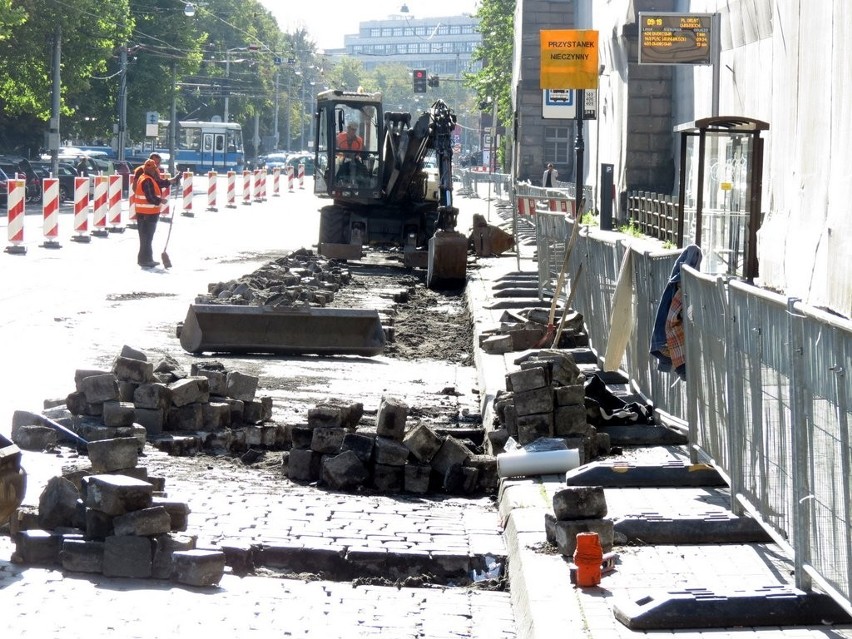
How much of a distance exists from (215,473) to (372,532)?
1685mm

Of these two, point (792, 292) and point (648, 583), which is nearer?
point (648, 583)

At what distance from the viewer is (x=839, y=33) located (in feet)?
50.4

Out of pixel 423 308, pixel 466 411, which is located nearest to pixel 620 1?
pixel 423 308

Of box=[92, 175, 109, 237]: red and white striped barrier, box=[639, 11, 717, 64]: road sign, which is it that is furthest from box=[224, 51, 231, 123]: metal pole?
box=[639, 11, 717, 64]: road sign

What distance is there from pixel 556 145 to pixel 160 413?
162ft

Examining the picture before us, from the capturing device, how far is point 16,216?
2530 cm

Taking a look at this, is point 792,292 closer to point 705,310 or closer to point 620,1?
point 705,310

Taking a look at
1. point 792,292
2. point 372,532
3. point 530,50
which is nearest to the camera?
point 372,532

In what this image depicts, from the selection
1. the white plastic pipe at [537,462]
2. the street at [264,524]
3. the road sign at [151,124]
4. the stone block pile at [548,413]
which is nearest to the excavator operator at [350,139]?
the street at [264,524]

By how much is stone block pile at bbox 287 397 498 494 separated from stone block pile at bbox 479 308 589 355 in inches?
198

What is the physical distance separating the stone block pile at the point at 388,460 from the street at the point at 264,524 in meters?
0.18

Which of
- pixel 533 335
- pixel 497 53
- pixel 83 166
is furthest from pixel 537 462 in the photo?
pixel 497 53

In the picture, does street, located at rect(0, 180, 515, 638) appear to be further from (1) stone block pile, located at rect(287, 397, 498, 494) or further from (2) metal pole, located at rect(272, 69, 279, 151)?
(2) metal pole, located at rect(272, 69, 279, 151)

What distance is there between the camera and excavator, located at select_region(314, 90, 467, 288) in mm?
26516
